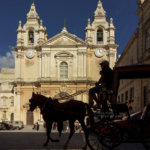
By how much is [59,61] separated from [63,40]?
135 inches

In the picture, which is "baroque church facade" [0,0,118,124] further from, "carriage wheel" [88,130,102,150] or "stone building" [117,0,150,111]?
"carriage wheel" [88,130,102,150]

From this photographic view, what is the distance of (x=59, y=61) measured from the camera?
39.1 metres

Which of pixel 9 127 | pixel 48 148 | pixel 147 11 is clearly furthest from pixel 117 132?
pixel 9 127

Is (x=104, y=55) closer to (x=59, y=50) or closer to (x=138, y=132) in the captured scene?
(x=59, y=50)

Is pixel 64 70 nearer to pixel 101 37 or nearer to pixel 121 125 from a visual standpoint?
pixel 101 37

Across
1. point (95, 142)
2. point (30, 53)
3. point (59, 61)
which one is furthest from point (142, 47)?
point (30, 53)

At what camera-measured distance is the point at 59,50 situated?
129ft

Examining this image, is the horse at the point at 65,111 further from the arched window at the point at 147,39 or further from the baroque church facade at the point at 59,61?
the baroque church facade at the point at 59,61

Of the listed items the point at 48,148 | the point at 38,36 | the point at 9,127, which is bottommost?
the point at 9,127

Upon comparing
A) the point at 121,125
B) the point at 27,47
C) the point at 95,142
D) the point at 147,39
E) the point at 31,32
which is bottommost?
the point at 95,142

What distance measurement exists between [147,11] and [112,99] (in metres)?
11.4

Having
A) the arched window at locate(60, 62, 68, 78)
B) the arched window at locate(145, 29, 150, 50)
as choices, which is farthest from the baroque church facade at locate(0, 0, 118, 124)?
the arched window at locate(145, 29, 150, 50)

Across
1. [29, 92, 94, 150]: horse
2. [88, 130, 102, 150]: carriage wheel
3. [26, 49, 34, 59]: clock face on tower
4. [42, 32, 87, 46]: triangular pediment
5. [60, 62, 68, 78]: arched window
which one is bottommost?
[88, 130, 102, 150]: carriage wheel

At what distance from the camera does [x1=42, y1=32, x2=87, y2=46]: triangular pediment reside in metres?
39.2
